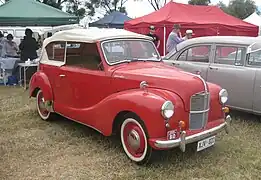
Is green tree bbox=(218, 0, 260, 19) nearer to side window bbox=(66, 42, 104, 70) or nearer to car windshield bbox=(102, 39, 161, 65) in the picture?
car windshield bbox=(102, 39, 161, 65)

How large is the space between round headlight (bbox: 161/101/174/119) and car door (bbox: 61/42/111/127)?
116 cm

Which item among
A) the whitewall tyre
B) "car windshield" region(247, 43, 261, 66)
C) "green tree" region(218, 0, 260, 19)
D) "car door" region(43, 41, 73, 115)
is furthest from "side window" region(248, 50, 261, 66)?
"green tree" region(218, 0, 260, 19)

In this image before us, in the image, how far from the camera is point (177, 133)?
3.91 meters

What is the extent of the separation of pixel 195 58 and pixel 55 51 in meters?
2.78

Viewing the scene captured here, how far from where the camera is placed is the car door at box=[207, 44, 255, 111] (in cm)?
588

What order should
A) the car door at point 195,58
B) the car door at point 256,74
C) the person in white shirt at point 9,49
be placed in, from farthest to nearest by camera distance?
1. the person in white shirt at point 9,49
2. the car door at point 195,58
3. the car door at point 256,74

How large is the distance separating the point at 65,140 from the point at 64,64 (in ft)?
4.23

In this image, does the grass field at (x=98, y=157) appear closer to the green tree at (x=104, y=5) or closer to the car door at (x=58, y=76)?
the car door at (x=58, y=76)

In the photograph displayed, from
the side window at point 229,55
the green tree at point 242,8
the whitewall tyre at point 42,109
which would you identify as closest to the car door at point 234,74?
the side window at point 229,55

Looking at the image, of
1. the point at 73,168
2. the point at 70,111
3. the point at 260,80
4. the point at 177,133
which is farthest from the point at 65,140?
the point at 260,80

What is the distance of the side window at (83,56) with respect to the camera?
5.02 metres

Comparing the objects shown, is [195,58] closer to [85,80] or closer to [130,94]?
[85,80]

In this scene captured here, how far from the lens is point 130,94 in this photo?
4223 millimetres

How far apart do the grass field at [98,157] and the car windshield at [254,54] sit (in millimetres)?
1094
